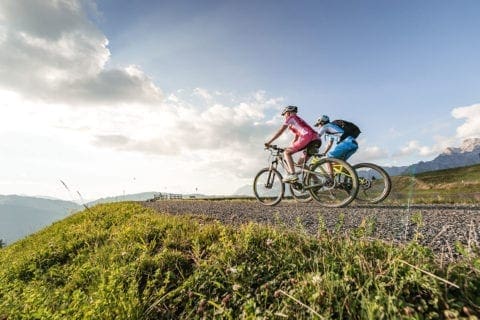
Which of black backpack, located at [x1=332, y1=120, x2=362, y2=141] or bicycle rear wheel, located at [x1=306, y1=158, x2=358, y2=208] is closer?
bicycle rear wheel, located at [x1=306, y1=158, x2=358, y2=208]

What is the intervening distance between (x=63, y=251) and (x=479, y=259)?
6871 millimetres

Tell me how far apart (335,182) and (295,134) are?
214cm

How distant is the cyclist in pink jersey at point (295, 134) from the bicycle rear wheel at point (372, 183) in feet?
5.88

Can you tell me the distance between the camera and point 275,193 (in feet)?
40.0

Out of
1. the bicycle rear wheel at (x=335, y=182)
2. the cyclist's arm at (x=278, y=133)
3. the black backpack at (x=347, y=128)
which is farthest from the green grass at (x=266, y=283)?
the black backpack at (x=347, y=128)

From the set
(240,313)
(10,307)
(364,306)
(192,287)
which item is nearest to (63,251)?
(10,307)

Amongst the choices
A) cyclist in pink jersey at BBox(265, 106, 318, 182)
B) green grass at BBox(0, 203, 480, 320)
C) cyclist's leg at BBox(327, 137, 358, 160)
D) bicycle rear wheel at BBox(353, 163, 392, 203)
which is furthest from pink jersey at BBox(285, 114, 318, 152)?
green grass at BBox(0, 203, 480, 320)

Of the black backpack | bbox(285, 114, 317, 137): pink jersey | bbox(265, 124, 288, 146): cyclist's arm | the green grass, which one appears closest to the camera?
the green grass

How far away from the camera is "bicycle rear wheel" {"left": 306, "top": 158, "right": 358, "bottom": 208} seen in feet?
29.8

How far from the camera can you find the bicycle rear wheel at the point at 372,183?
9153mm

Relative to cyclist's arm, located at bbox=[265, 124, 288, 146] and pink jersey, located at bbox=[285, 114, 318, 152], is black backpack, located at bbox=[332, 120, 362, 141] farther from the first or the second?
cyclist's arm, located at bbox=[265, 124, 288, 146]

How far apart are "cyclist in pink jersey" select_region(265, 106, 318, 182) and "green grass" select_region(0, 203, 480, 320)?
6.05m

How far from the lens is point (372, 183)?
376 inches

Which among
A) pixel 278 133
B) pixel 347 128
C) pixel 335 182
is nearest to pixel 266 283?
pixel 335 182
